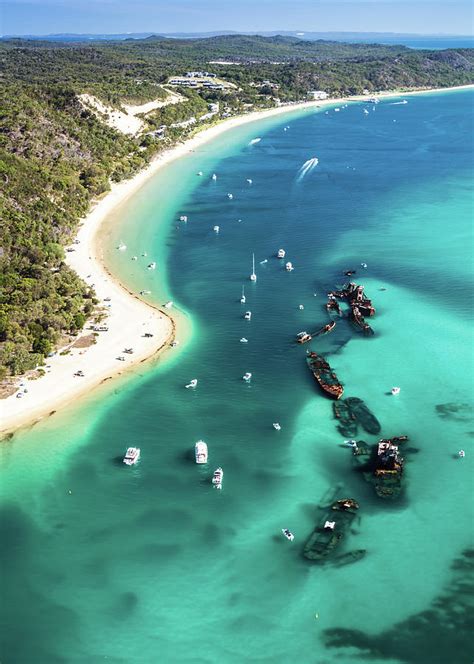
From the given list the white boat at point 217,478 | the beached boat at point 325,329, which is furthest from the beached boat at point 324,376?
the white boat at point 217,478

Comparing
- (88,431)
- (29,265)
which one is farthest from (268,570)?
(29,265)

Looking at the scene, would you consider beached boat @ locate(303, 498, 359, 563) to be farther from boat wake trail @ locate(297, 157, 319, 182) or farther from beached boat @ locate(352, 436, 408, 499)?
boat wake trail @ locate(297, 157, 319, 182)

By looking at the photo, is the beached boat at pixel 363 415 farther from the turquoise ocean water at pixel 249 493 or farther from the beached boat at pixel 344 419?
the turquoise ocean water at pixel 249 493

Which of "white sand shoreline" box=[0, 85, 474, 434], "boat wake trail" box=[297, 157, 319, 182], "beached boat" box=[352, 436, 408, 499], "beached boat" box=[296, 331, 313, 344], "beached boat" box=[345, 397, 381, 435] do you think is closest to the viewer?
"beached boat" box=[352, 436, 408, 499]

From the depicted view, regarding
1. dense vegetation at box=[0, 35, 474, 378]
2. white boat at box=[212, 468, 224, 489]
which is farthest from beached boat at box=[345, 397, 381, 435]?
dense vegetation at box=[0, 35, 474, 378]

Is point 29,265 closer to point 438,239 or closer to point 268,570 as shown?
point 268,570

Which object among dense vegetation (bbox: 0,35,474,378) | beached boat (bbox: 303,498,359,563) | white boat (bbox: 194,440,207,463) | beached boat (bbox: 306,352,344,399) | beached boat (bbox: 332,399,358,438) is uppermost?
dense vegetation (bbox: 0,35,474,378)
